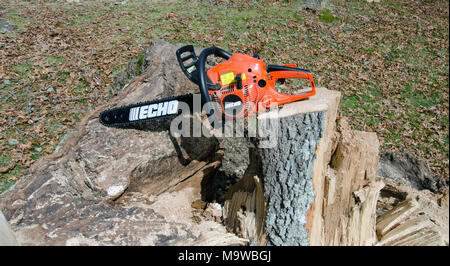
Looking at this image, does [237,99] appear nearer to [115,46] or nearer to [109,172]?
[109,172]

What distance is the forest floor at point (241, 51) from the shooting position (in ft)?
12.7

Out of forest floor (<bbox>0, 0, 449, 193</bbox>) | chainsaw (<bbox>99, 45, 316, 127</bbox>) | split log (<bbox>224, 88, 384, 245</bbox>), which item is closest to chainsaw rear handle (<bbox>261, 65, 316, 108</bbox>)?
chainsaw (<bbox>99, 45, 316, 127</bbox>)

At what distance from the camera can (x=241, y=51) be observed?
5652 millimetres

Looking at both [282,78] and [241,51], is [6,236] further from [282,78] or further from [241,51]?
[241,51]

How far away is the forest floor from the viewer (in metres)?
3.88

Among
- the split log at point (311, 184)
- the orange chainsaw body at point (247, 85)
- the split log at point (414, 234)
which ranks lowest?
the split log at point (414, 234)

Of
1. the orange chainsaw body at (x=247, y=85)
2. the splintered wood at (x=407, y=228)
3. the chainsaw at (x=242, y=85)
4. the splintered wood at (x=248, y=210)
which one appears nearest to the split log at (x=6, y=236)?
the chainsaw at (x=242, y=85)

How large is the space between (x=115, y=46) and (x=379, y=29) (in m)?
5.41

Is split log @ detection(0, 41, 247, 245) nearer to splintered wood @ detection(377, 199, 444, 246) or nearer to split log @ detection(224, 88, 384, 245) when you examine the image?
split log @ detection(224, 88, 384, 245)

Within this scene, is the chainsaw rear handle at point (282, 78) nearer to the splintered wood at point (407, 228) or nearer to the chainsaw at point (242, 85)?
the chainsaw at point (242, 85)

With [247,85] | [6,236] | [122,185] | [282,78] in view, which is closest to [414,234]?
[282,78]
